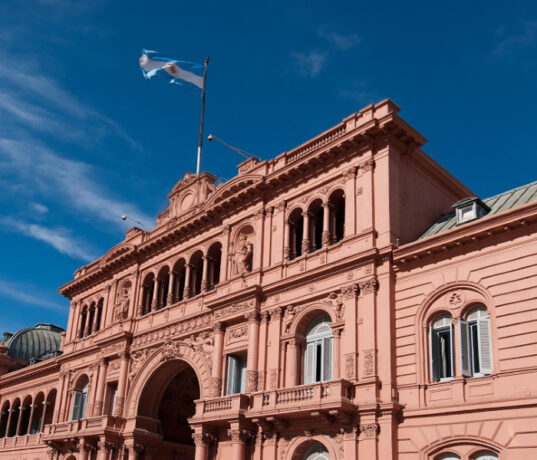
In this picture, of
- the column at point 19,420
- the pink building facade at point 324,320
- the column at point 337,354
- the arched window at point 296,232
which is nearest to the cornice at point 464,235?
the pink building facade at point 324,320

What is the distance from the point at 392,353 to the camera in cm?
2642

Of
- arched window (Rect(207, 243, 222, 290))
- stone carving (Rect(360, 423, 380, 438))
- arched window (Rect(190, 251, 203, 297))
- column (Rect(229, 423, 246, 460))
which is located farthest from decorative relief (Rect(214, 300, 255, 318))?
stone carving (Rect(360, 423, 380, 438))

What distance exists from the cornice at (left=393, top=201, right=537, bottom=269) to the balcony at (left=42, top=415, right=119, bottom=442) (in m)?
20.0

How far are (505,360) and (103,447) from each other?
2383cm

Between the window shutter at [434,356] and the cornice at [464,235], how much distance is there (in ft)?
9.32

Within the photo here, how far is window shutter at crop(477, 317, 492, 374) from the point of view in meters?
23.9

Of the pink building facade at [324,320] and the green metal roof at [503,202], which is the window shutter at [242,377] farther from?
the green metal roof at [503,202]

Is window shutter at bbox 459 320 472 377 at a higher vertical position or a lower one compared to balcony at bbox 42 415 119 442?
higher

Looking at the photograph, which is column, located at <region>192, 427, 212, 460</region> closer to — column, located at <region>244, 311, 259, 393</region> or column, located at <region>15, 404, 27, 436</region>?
column, located at <region>244, 311, 259, 393</region>

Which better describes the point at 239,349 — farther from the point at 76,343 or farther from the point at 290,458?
the point at 76,343

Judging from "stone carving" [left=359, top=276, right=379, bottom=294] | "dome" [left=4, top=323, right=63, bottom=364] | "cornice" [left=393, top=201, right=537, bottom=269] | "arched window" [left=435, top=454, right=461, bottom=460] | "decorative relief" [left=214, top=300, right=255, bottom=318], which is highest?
"dome" [left=4, top=323, right=63, bottom=364]

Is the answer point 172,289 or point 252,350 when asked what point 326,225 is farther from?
point 172,289

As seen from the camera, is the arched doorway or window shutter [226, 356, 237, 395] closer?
window shutter [226, 356, 237, 395]

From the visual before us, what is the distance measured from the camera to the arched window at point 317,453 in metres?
27.2
